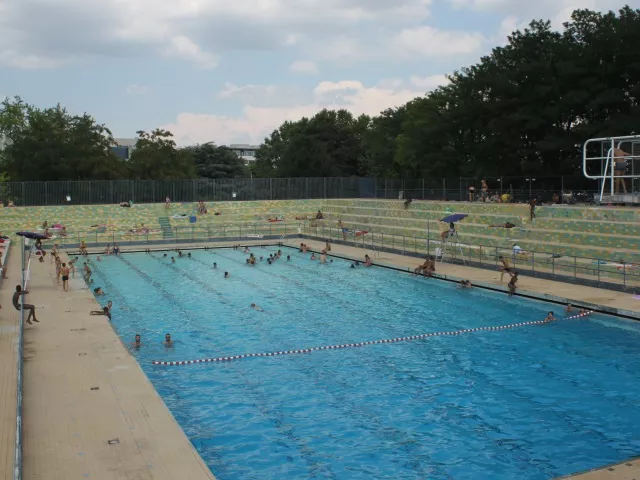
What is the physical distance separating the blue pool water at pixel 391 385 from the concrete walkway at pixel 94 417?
3.01 ft

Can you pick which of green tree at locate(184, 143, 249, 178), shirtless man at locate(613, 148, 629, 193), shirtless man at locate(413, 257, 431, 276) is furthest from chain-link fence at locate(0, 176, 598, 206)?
green tree at locate(184, 143, 249, 178)

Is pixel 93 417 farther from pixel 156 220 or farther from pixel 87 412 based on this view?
pixel 156 220

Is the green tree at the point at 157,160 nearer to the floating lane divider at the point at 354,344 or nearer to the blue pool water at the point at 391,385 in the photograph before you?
the blue pool water at the point at 391,385

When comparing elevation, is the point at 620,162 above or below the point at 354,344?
above

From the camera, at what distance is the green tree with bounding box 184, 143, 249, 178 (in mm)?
86250

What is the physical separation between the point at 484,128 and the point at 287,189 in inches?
608

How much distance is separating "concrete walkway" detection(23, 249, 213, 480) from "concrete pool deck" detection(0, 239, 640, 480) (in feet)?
0.04

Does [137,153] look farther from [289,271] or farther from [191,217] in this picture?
[289,271]

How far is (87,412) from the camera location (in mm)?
10469

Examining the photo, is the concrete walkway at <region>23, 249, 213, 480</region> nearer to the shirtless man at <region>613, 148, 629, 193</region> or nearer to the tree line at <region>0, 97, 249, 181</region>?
the shirtless man at <region>613, 148, 629, 193</region>

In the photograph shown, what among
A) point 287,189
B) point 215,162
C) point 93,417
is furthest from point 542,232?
point 215,162

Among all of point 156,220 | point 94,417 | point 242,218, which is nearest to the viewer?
point 94,417

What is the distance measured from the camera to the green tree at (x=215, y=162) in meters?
86.2

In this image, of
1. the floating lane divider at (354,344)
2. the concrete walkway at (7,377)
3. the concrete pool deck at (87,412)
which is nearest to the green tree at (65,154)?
the concrete walkway at (7,377)
